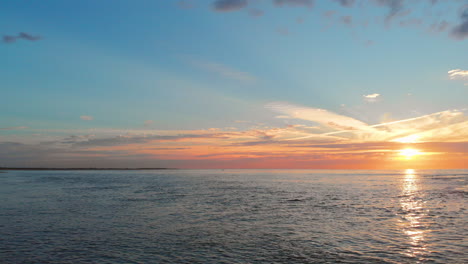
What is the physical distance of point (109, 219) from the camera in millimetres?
29984

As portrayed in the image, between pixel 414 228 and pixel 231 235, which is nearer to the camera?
pixel 231 235

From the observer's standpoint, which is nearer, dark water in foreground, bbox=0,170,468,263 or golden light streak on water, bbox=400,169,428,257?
dark water in foreground, bbox=0,170,468,263

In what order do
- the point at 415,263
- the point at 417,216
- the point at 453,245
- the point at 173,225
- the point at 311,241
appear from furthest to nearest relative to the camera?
the point at 417,216 → the point at 173,225 → the point at 311,241 → the point at 453,245 → the point at 415,263

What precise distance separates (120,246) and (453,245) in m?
21.0

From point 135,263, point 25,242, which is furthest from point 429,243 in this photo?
point 25,242

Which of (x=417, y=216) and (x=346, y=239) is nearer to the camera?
(x=346, y=239)

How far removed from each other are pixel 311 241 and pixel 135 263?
1148 centimetres

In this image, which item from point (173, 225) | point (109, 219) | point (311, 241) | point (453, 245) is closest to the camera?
point (453, 245)

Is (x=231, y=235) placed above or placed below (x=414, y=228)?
above

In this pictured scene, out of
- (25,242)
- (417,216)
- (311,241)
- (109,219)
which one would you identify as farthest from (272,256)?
(417,216)

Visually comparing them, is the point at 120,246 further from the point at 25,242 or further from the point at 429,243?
the point at 429,243

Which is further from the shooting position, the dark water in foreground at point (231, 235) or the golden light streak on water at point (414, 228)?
the golden light streak on water at point (414, 228)

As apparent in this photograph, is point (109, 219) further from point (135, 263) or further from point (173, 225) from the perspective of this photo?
point (135, 263)

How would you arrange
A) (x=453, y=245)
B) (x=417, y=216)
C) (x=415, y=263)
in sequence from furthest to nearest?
(x=417, y=216)
(x=453, y=245)
(x=415, y=263)
